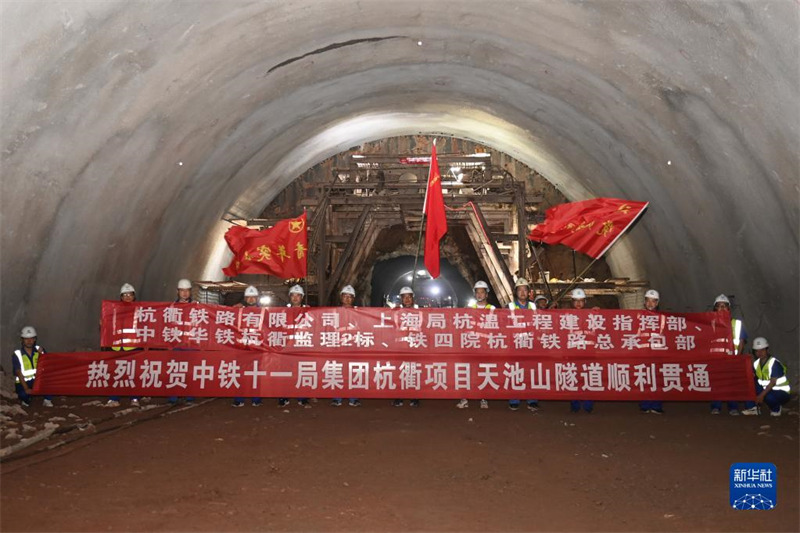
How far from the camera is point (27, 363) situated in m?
8.40

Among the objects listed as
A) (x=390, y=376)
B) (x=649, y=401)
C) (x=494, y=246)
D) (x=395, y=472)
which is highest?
(x=494, y=246)

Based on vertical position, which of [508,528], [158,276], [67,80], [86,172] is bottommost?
[508,528]

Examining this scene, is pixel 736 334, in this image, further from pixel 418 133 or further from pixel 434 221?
pixel 418 133

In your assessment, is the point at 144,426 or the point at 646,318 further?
the point at 646,318

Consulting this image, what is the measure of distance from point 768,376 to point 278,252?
8135 mm

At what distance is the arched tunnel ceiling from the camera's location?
6629mm

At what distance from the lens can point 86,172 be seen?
843 cm

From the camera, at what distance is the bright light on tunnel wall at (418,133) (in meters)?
14.4

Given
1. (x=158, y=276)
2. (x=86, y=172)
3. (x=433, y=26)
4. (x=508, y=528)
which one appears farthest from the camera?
(x=158, y=276)

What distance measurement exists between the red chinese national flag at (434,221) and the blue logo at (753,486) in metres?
5.94

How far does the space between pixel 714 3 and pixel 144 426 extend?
7.20 meters

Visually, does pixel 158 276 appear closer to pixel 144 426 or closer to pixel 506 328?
pixel 144 426

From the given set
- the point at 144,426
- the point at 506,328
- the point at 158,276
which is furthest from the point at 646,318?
the point at 158,276

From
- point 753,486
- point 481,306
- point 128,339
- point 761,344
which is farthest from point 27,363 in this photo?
point 761,344
